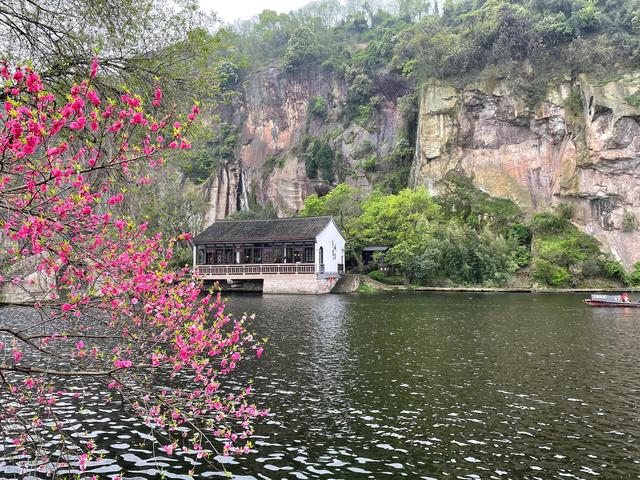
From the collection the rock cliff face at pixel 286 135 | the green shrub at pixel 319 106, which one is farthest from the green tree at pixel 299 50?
the green shrub at pixel 319 106

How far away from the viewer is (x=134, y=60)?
1077cm

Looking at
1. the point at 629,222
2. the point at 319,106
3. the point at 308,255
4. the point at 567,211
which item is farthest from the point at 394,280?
the point at 319,106

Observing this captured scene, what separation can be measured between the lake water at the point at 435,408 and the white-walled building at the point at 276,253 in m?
27.9

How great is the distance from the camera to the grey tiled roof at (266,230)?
187ft

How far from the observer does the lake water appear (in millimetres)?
9492

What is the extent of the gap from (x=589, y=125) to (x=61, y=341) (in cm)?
6568

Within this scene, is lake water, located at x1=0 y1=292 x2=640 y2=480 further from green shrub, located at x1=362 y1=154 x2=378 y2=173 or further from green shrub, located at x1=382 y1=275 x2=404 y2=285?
green shrub, located at x1=362 y1=154 x2=378 y2=173

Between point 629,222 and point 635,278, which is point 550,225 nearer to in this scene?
point 629,222

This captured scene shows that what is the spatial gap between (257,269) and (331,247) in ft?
31.4

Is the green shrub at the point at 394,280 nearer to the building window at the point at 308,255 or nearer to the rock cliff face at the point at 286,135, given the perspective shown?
the building window at the point at 308,255

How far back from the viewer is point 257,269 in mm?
55688

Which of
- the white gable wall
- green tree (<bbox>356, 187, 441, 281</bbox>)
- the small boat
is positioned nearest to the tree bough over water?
the small boat

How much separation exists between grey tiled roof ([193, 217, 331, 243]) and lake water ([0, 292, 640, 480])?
31140 millimetres

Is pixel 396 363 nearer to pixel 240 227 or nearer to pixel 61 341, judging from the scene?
pixel 61 341
